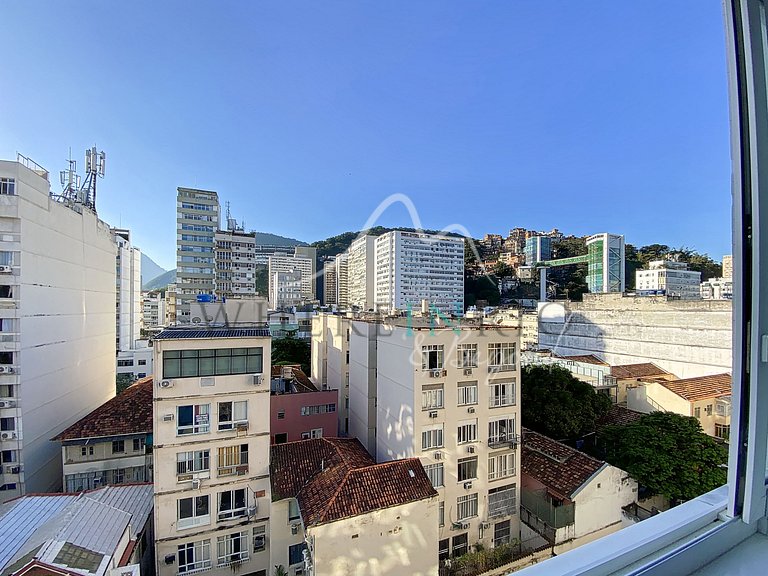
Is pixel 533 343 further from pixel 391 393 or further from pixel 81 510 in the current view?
pixel 81 510

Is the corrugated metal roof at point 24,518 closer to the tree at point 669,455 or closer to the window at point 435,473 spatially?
the window at point 435,473

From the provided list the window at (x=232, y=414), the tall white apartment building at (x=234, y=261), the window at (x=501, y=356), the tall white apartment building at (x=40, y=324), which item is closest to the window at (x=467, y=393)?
the window at (x=501, y=356)

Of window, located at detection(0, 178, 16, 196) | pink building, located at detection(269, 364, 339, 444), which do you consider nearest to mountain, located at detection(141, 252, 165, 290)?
window, located at detection(0, 178, 16, 196)

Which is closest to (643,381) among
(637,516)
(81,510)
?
(637,516)

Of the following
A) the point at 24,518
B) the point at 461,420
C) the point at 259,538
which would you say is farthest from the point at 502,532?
the point at 24,518

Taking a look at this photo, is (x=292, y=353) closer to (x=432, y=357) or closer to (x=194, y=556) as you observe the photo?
(x=194, y=556)
